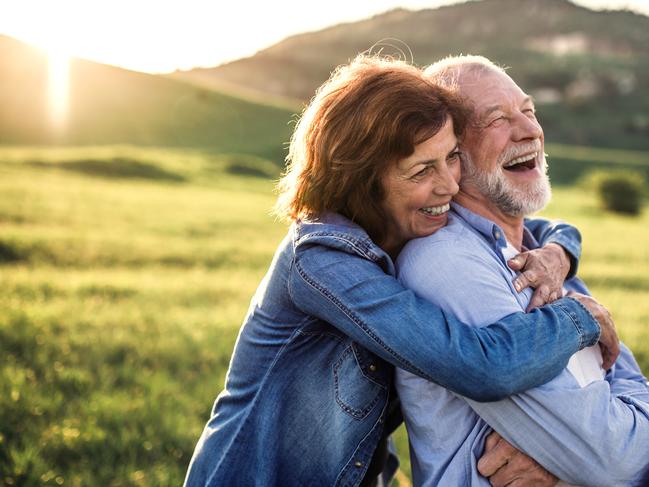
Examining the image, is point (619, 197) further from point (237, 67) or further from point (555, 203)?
point (237, 67)

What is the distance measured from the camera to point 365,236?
249 cm

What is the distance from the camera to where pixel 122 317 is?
728 cm

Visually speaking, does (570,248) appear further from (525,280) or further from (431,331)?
(431,331)

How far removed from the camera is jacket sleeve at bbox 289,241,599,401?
7.04ft

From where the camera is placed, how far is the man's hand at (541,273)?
2.63m

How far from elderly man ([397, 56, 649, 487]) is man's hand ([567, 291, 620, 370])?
0.15 feet

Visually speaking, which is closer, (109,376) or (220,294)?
(109,376)

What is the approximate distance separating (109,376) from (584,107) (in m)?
101

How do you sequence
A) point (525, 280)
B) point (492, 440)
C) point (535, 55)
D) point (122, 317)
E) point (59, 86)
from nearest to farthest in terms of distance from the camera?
point (492, 440), point (525, 280), point (122, 317), point (59, 86), point (535, 55)

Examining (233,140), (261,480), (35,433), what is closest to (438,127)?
(261,480)

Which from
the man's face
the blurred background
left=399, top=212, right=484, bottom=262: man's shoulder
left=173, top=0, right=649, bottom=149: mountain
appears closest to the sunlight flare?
the blurred background

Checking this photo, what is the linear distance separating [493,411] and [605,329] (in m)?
0.64

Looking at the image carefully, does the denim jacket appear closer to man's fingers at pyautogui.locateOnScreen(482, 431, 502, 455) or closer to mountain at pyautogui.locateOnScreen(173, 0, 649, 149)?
man's fingers at pyautogui.locateOnScreen(482, 431, 502, 455)

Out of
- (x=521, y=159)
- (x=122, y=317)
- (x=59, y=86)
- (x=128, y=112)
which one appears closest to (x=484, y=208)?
(x=521, y=159)
